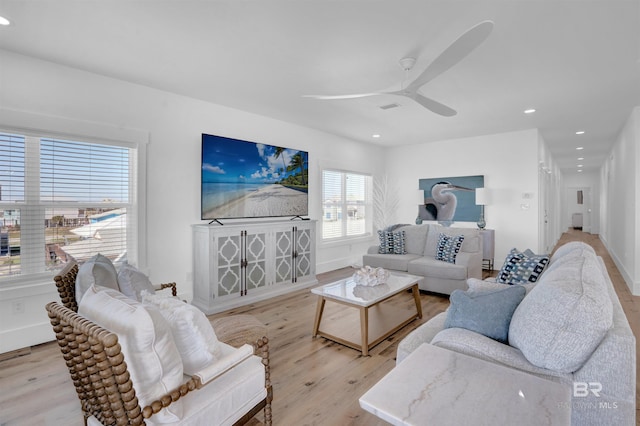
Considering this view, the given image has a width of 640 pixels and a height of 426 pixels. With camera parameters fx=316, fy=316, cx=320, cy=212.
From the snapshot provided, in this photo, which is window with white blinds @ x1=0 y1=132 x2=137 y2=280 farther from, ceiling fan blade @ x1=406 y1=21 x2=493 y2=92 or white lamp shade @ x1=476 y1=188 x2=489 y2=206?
white lamp shade @ x1=476 y1=188 x2=489 y2=206

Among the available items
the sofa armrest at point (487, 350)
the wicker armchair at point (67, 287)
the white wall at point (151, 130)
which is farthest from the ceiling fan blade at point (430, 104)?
the wicker armchair at point (67, 287)

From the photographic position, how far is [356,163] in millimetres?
6590

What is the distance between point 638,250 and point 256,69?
217 inches

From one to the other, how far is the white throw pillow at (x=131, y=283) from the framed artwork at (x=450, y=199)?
5.74 meters

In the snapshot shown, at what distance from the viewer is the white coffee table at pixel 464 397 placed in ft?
2.90

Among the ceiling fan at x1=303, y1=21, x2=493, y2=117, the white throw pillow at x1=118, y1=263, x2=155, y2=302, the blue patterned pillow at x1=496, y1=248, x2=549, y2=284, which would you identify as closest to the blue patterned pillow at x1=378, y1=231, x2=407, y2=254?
the blue patterned pillow at x1=496, y1=248, x2=549, y2=284

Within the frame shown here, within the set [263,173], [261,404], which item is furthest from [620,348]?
[263,173]

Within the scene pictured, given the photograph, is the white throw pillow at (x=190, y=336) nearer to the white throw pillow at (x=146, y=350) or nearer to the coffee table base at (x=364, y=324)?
the white throw pillow at (x=146, y=350)

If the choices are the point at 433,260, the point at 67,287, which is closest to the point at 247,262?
the point at 67,287

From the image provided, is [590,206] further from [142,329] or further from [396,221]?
[142,329]

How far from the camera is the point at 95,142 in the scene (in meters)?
3.25

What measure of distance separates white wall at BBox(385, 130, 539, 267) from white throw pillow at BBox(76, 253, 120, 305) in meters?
6.01

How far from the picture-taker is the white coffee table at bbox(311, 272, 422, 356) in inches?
109

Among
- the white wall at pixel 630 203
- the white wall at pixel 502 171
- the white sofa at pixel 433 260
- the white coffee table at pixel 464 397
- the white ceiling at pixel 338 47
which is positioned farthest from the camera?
the white wall at pixel 502 171
